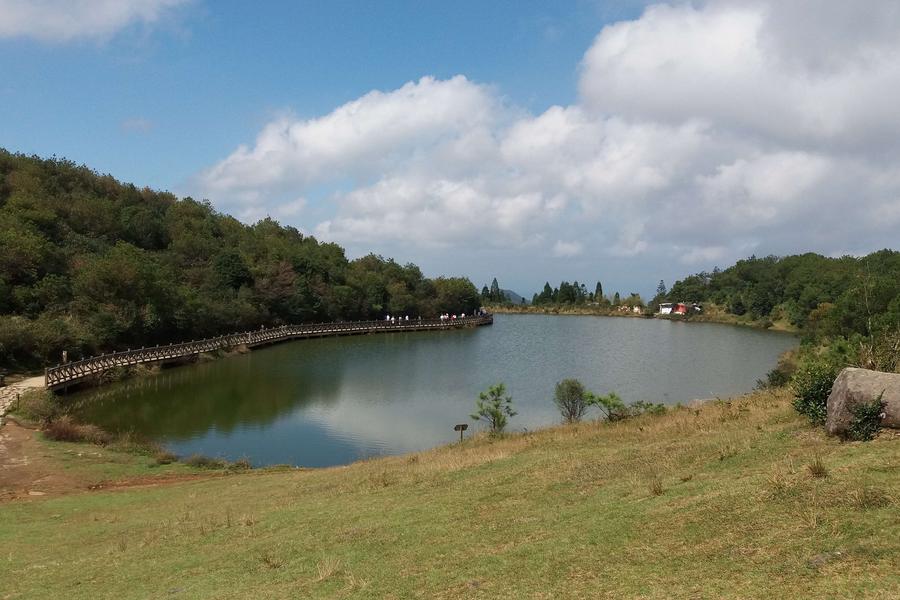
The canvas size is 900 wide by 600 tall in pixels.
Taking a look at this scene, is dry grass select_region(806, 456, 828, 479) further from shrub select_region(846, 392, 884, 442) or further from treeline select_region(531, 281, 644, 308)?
treeline select_region(531, 281, 644, 308)

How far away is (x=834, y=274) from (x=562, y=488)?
358 ft

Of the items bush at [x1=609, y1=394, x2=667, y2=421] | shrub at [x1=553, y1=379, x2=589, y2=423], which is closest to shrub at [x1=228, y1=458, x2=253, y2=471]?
bush at [x1=609, y1=394, x2=667, y2=421]

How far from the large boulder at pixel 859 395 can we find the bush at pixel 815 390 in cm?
77

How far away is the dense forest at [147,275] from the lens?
132 feet

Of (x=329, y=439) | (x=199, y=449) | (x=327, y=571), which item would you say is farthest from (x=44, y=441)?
(x=327, y=571)

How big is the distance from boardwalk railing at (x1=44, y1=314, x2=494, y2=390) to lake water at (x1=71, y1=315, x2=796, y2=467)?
5.09 ft

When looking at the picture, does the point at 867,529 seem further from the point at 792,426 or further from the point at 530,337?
the point at 530,337

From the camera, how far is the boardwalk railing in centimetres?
3162

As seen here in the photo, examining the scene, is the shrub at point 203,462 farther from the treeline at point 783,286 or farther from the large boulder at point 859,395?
the treeline at point 783,286

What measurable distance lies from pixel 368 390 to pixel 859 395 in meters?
29.1

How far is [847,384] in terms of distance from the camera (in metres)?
8.74

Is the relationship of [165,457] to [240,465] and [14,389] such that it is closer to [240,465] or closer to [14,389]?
[240,465]

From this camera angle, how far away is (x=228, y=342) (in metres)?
53.5

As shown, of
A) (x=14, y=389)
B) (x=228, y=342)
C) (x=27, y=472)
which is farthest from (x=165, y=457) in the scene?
(x=228, y=342)
